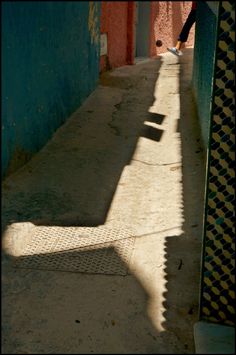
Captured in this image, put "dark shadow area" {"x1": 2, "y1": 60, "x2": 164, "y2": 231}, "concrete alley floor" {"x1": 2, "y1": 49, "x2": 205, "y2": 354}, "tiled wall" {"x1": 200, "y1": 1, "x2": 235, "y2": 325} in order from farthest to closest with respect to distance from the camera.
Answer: "dark shadow area" {"x1": 2, "y1": 60, "x2": 164, "y2": 231} → "concrete alley floor" {"x1": 2, "y1": 49, "x2": 205, "y2": 354} → "tiled wall" {"x1": 200, "y1": 1, "x2": 235, "y2": 325}

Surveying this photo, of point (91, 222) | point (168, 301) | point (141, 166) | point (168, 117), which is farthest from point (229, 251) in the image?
point (168, 117)

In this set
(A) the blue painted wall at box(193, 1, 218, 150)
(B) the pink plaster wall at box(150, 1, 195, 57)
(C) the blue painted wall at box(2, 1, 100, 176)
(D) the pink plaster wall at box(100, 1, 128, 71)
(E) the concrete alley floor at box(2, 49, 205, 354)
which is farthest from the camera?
(B) the pink plaster wall at box(150, 1, 195, 57)

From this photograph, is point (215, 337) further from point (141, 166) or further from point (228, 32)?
point (141, 166)

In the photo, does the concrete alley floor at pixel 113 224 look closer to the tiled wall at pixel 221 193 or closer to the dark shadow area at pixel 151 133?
the dark shadow area at pixel 151 133

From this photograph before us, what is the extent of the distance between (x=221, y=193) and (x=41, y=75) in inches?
165

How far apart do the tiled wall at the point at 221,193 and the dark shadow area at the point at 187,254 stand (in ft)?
0.70

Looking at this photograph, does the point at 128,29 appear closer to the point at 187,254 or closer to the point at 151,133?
the point at 151,133

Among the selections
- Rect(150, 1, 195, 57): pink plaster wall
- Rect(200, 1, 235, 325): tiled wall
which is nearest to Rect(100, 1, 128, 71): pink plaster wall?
Rect(150, 1, 195, 57): pink plaster wall

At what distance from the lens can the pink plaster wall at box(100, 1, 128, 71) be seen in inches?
471

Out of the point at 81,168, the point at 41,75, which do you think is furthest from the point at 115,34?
the point at 81,168

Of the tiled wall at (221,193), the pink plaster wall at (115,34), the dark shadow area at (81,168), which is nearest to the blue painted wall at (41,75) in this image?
the dark shadow area at (81,168)

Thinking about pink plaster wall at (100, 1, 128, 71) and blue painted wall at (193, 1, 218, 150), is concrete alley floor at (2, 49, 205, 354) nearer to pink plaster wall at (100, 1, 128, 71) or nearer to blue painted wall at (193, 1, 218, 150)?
blue painted wall at (193, 1, 218, 150)

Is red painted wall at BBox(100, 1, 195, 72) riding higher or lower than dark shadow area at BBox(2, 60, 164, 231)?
higher

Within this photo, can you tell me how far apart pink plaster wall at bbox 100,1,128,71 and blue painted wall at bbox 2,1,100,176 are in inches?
111
